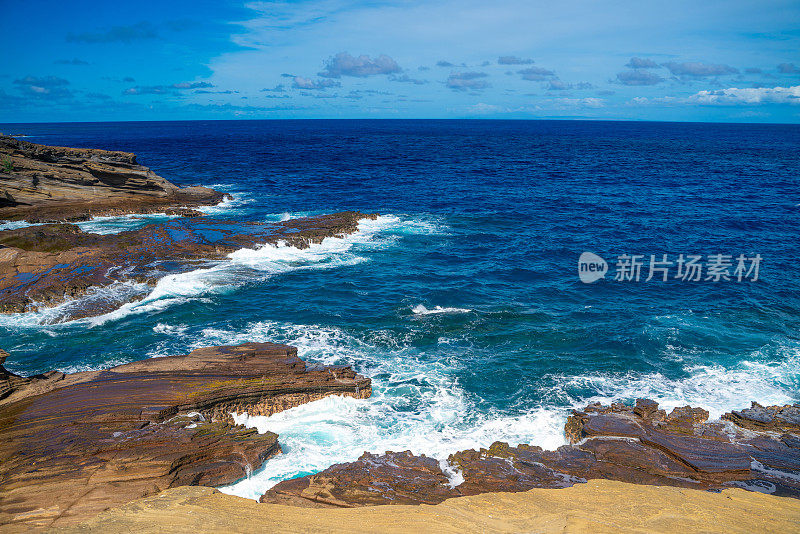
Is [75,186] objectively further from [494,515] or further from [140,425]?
[494,515]

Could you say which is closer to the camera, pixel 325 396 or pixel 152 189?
pixel 325 396

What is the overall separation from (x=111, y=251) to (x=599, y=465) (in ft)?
119

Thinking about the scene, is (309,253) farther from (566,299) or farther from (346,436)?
(346,436)

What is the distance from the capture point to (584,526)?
11547 mm

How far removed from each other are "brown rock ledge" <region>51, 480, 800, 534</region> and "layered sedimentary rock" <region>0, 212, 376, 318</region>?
21110 mm

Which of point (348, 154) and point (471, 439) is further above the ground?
point (348, 154)

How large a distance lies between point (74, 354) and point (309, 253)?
1968cm

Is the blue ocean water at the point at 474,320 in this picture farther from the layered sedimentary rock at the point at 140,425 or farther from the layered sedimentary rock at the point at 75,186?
the layered sedimentary rock at the point at 75,186

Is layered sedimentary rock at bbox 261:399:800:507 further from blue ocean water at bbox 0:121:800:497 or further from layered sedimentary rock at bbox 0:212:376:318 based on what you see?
layered sedimentary rock at bbox 0:212:376:318

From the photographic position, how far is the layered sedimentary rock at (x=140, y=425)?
14.2 meters

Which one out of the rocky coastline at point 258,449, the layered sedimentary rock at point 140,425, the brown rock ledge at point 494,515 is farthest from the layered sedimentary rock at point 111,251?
the brown rock ledge at point 494,515

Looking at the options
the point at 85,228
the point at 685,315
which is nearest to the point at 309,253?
the point at 85,228

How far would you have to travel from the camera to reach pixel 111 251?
36625mm

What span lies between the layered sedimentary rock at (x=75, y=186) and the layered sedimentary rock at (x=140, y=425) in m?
35.5
